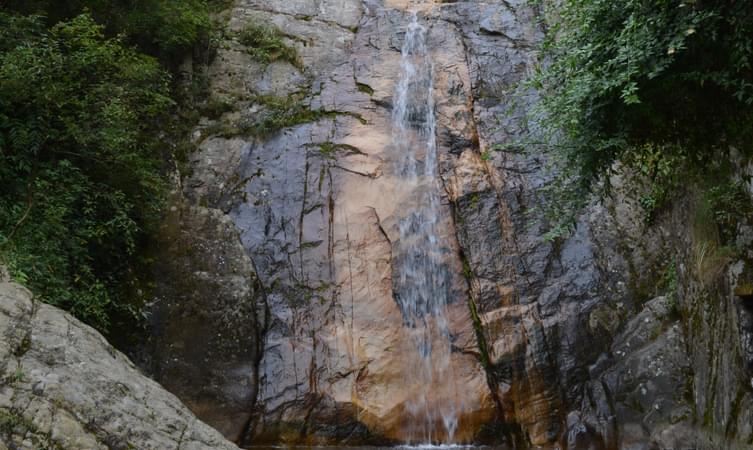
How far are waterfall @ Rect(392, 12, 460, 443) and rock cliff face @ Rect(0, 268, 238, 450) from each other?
5.63 metres

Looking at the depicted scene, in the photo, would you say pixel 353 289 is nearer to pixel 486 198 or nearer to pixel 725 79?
pixel 486 198

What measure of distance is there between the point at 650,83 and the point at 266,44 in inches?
344

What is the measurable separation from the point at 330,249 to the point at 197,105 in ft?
12.4

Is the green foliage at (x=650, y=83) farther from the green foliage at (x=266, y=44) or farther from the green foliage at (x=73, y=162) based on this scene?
the green foliage at (x=266, y=44)

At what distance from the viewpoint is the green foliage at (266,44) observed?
12117 mm

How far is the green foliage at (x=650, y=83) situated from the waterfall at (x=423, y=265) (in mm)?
3859

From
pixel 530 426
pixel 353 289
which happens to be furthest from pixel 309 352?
pixel 530 426

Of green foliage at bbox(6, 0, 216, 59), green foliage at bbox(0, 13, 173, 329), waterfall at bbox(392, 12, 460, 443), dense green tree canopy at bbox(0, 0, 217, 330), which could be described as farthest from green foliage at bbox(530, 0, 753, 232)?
green foliage at bbox(6, 0, 216, 59)

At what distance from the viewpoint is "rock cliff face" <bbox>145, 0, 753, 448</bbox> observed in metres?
8.45

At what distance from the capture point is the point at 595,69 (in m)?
4.91

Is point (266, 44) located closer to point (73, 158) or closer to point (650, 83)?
point (73, 158)

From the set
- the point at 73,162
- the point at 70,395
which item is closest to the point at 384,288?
the point at 73,162

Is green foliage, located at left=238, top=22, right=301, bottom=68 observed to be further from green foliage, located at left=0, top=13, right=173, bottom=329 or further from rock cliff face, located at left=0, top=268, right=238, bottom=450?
rock cliff face, located at left=0, top=268, right=238, bottom=450

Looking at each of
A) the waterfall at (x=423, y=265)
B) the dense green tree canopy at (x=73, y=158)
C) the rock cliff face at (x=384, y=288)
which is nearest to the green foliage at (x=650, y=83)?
the rock cliff face at (x=384, y=288)
